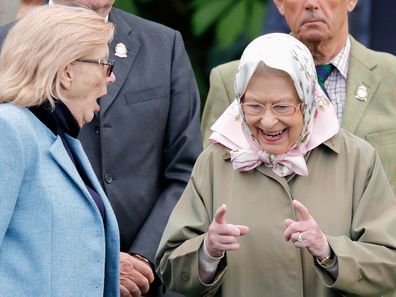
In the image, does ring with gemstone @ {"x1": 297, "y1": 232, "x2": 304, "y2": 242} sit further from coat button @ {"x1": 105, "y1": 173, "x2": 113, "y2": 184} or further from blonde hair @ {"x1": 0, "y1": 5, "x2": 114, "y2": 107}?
coat button @ {"x1": 105, "y1": 173, "x2": 113, "y2": 184}

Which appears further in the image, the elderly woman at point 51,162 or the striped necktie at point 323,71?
the striped necktie at point 323,71

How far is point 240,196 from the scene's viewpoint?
5.64m

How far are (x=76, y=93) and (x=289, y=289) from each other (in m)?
0.96

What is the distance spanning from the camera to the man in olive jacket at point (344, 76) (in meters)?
6.25

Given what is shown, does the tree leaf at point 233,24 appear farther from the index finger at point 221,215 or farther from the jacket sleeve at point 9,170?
the jacket sleeve at point 9,170

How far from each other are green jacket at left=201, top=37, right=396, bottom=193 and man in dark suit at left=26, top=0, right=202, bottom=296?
0.35 feet

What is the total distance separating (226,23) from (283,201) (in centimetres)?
276

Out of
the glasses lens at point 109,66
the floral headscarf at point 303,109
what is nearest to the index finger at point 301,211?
the floral headscarf at point 303,109

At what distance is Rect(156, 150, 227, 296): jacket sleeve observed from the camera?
5594 millimetres

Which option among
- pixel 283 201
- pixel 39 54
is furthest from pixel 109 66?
pixel 283 201

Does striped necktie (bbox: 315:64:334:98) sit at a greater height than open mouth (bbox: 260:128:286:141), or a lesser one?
lesser

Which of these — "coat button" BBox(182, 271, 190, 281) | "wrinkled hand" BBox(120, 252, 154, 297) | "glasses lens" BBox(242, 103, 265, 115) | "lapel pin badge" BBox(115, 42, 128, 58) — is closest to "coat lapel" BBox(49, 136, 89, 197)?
"coat button" BBox(182, 271, 190, 281)

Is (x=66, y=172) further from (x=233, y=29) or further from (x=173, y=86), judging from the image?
(x=233, y=29)

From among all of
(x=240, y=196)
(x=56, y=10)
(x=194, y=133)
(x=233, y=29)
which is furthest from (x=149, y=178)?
(x=233, y=29)
